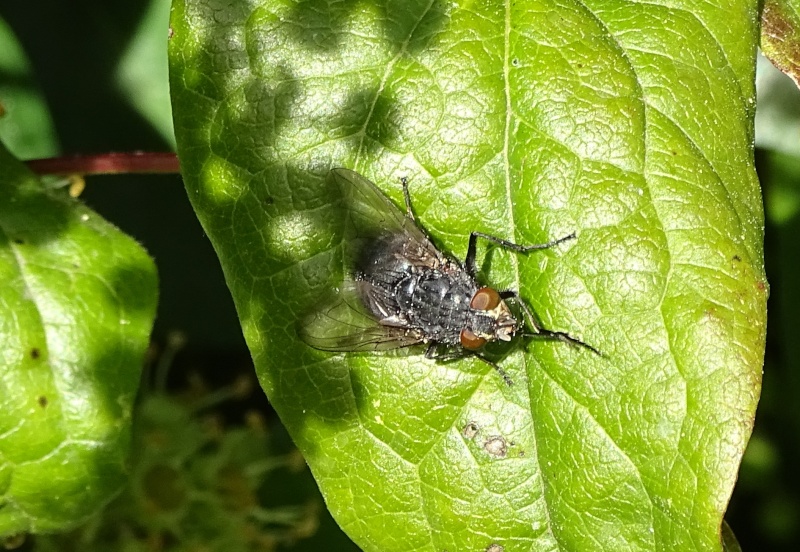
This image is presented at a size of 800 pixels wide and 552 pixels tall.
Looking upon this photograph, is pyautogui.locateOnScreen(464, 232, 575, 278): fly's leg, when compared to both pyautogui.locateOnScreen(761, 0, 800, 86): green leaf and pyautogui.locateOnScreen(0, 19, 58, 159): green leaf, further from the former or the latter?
pyautogui.locateOnScreen(0, 19, 58, 159): green leaf

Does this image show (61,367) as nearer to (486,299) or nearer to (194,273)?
(486,299)

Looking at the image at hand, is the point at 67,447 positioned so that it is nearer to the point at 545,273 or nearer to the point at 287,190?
the point at 287,190

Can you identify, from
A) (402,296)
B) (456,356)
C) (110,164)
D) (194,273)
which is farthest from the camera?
(194,273)

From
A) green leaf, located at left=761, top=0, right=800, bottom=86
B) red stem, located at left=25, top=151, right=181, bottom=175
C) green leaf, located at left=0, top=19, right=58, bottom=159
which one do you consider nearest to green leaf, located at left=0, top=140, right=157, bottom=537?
red stem, located at left=25, top=151, right=181, bottom=175

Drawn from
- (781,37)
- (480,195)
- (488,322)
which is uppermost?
(781,37)

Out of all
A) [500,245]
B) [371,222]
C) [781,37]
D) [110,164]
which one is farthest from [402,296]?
[781,37]

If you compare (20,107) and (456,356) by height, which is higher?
(456,356)
